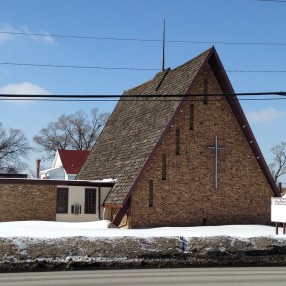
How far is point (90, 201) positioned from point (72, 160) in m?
33.4

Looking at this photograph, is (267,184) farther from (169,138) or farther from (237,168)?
(169,138)

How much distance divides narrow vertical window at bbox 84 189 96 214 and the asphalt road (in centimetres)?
1408

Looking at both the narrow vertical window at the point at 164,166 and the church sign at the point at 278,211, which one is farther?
the narrow vertical window at the point at 164,166

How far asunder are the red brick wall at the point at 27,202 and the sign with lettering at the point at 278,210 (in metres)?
11.8

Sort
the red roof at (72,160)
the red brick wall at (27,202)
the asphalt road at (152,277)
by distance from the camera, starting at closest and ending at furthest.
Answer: the asphalt road at (152,277) < the red brick wall at (27,202) < the red roof at (72,160)

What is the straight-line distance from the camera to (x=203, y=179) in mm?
28484

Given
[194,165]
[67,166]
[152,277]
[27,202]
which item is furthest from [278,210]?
[67,166]

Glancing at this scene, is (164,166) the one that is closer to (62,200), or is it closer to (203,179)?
(203,179)

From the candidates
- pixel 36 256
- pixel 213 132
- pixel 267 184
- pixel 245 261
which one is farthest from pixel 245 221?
pixel 36 256

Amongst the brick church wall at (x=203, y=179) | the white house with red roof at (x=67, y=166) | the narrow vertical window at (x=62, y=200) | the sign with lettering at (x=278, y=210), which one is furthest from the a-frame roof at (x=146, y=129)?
the white house with red roof at (x=67, y=166)

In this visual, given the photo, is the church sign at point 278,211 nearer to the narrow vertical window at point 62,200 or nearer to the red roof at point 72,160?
the narrow vertical window at point 62,200

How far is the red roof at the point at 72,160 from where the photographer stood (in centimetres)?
6122

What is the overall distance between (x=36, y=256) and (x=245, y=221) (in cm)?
1544

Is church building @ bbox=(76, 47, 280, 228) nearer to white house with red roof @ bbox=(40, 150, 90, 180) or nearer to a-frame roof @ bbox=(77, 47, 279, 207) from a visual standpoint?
a-frame roof @ bbox=(77, 47, 279, 207)
